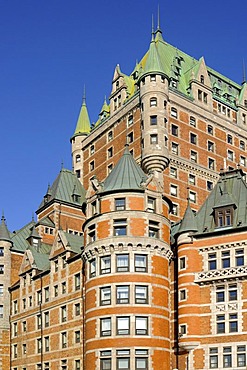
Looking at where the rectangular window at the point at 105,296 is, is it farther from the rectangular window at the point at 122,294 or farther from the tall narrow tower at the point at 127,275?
the rectangular window at the point at 122,294

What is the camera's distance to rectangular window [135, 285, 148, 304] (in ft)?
220

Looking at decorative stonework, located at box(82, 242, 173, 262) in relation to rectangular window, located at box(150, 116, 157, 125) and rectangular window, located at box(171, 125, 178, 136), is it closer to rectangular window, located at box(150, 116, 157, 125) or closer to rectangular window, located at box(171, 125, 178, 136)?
rectangular window, located at box(150, 116, 157, 125)

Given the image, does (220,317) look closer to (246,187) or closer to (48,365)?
(246,187)

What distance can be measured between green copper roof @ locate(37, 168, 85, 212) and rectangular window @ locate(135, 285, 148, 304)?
38755 millimetres

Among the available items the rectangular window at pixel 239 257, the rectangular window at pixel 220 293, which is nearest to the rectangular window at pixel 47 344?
the rectangular window at pixel 220 293

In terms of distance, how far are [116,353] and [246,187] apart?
21.3 meters

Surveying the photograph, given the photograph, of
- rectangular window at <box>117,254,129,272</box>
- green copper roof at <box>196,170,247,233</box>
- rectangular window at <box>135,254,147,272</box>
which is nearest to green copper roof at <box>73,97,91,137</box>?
green copper roof at <box>196,170,247,233</box>

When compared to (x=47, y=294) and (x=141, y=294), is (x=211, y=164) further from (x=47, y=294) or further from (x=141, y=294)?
(x=141, y=294)

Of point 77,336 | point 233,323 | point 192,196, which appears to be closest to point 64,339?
point 77,336

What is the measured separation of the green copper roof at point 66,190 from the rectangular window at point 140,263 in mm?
37283

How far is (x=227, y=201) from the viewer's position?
7038 cm

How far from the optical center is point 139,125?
93.6 metres

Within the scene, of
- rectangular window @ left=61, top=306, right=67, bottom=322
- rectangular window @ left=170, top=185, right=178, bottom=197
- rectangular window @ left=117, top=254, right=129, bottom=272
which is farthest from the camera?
rectangular window @ left=170, top=185, right=178, bottom=197

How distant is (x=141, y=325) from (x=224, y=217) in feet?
43.5
